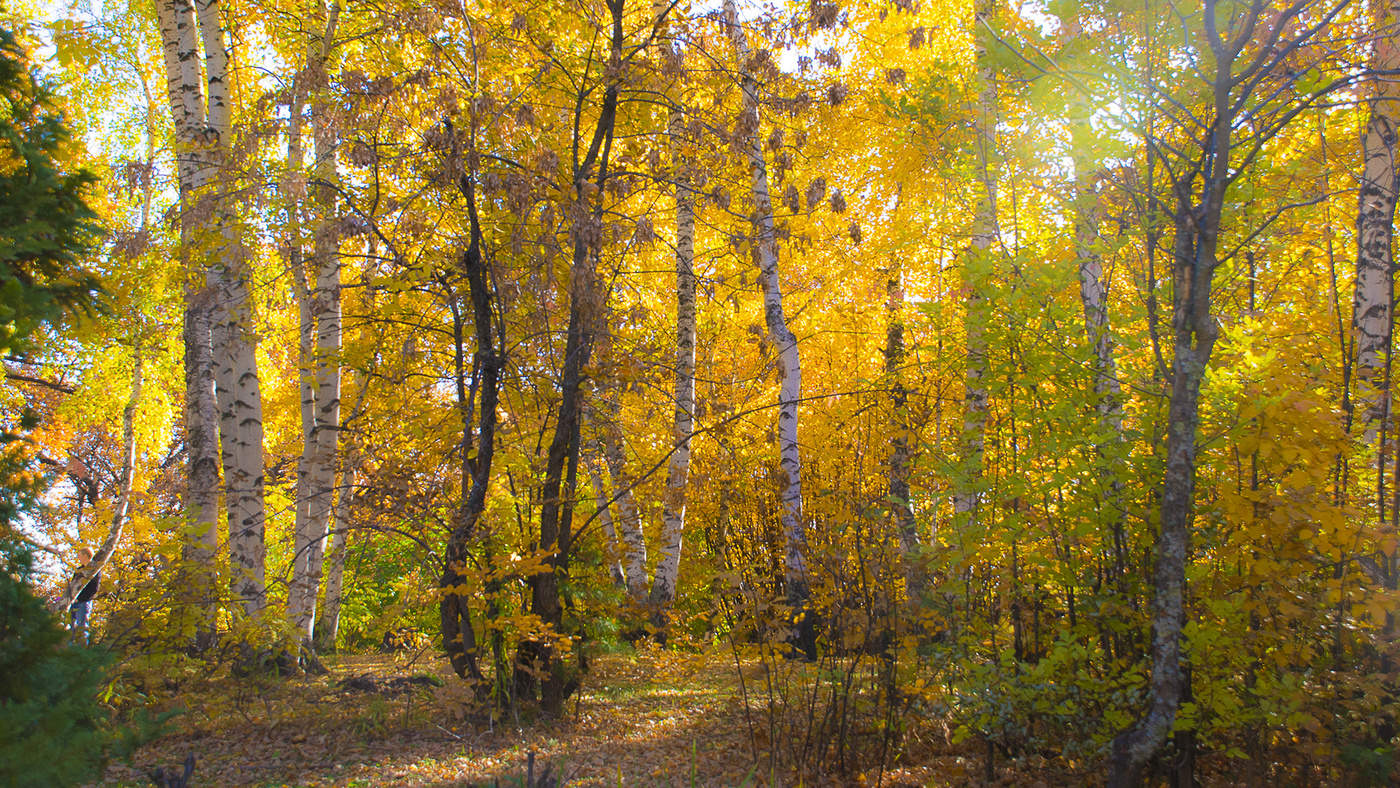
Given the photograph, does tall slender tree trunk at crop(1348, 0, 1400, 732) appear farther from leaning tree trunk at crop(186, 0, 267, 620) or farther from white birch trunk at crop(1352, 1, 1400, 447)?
leaning tree trunk at crop(186, 0, 267, 620)

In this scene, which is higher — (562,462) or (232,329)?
(232,329)

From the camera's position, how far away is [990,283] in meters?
3.90

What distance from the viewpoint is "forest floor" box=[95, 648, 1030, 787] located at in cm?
394

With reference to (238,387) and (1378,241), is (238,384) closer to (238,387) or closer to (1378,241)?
(238,387)

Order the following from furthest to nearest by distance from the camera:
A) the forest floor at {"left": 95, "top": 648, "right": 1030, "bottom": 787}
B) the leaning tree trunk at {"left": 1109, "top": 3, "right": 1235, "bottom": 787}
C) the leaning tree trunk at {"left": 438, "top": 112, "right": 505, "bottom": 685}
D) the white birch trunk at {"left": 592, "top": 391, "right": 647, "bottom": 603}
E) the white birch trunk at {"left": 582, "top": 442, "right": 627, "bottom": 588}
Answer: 1. the white birch trunk at {"left": 592, "top": 391, "right": 647, "bottom": 603}
2. the white birch trunk at {"left": 582, "top": 442, "right": 627, "bottom": 588}
3. the leaning tree trunk at {"left": 438, "top": 112, "right": 505, "bottom": 685}
4. the forest floor at {"left": 95, "top": 648, "right": 1030, "bottom": 787}
5. the leaning tree trunk at {"left": 1109, "top": 3, "right": 1235, "bottom": 787}

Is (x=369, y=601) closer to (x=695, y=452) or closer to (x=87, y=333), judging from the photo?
(x=695, y=452)

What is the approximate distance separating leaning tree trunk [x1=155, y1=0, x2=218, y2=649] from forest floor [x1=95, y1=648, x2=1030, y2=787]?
0.71 metres

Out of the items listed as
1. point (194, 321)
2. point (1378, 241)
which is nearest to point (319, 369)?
point (194, 321)

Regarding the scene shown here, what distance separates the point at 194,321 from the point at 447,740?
4455mm

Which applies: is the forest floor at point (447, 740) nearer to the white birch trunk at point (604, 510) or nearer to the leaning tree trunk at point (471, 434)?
the leaning tree trunk at point (471, 434)

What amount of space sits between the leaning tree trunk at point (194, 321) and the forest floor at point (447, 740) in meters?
0.71

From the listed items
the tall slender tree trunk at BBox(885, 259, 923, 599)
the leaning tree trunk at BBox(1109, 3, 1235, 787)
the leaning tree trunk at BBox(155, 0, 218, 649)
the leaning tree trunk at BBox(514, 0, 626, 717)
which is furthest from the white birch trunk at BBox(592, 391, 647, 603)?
the leaning tree trunk at BBox(1109, 3, 1235, 787)

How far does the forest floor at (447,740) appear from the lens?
12.9 feet

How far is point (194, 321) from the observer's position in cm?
669
